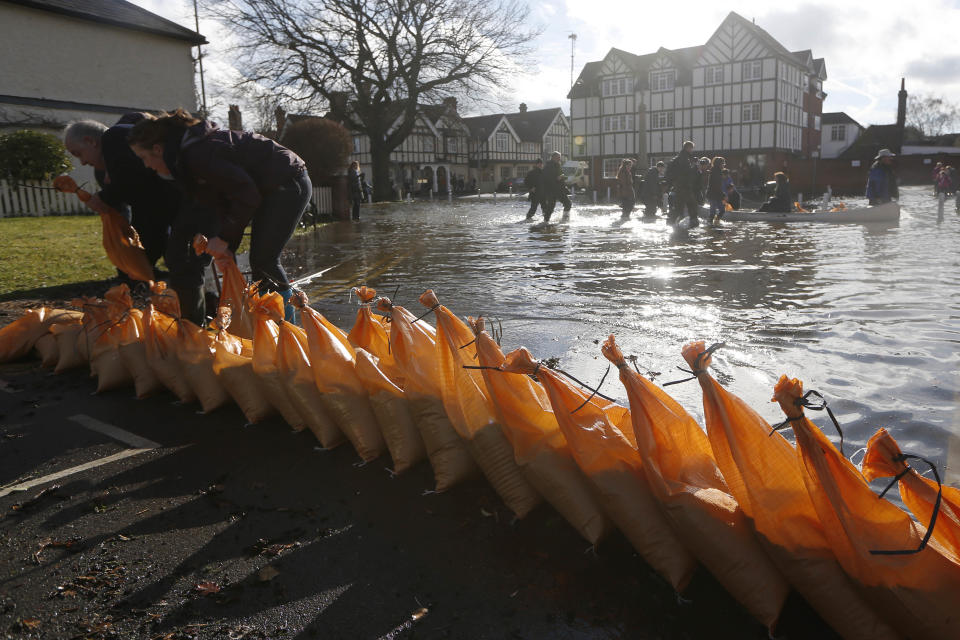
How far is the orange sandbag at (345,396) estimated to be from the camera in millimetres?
2986

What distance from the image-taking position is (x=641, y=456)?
82.4 inches

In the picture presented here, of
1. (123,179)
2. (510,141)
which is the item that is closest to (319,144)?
(123,179)

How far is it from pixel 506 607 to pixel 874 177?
18608 mm

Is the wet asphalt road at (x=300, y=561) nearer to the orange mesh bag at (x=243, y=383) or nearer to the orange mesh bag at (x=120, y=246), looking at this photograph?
the orange mesh bag at (x=243, y=383)

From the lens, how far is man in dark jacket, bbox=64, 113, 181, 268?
16.2ft

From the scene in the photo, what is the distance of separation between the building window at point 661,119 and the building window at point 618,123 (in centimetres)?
199

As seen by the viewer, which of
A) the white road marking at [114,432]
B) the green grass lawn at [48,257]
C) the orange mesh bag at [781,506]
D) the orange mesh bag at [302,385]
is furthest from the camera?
the green grass lawn at [48,257]

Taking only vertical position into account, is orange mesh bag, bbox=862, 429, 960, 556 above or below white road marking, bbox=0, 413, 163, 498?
above

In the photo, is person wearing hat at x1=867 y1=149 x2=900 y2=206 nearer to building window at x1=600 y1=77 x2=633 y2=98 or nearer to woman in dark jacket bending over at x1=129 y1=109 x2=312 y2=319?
woman in dark jacket bending over at x1=129 y1=109 x2=312 y2=319

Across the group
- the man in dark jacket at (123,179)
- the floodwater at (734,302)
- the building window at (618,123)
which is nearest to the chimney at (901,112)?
the building window at (618,123)

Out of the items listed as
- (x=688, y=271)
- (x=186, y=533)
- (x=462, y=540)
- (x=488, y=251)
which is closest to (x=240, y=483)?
(x=186, y=533)

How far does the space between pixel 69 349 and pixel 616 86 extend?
5403 cm

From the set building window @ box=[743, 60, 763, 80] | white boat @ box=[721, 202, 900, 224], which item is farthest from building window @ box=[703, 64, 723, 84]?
white boat @ box=[721, 202, 900, 224]

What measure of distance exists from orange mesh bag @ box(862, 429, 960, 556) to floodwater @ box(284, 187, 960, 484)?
4.05ft
